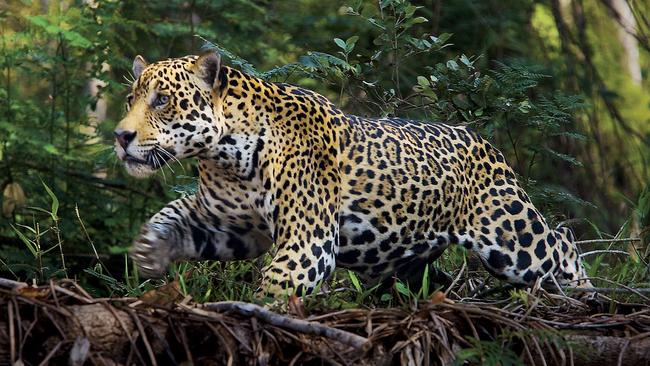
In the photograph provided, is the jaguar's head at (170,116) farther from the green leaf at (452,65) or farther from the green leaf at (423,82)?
the green leaf at (452,65)

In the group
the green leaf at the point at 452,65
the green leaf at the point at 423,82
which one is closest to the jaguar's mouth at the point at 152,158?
the green leaf at the point at 423,82

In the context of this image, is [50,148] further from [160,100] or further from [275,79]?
[160,100]

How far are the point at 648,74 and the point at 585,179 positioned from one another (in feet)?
24.7

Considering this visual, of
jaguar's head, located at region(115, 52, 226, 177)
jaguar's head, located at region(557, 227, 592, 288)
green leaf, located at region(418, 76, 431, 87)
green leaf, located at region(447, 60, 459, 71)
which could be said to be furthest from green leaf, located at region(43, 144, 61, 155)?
jaguar's head, located at region(557, 227, 592, 288)

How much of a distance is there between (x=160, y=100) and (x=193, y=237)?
945 mm

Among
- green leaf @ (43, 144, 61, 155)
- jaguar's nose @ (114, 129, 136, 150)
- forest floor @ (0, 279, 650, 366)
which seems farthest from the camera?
green leaf @ (43, 144, 61, 155)

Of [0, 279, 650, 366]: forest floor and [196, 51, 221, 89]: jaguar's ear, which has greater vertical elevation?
[196, 51, 221, 89]: jaguar's ear

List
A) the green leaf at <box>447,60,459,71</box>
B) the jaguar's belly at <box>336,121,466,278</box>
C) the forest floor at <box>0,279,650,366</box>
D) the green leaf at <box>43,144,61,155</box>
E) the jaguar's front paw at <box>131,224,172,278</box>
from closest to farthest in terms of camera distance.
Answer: the forest floor at <box>0,279,650,366</box> < the jaguar's front paw at <box>131,224,172,278</box> < the jaguar's belly at <box>336,121,466,278</box> < the green leaf at <box>447,60,459,71</box> < the green leaf at <box>43,144,61,155</box>

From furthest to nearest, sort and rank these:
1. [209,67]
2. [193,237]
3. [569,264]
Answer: [569,264], [193,237], [209,67]

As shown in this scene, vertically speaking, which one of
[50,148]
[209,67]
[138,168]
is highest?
[209,67]

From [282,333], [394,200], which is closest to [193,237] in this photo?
[394,200]

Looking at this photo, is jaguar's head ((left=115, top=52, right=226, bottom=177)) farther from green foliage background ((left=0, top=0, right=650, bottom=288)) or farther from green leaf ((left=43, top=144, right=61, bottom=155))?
green leaf ((left=43, top=144, right=61, bottom=155))

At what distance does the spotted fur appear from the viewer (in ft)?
22.2

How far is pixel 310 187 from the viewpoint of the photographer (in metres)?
6.93
